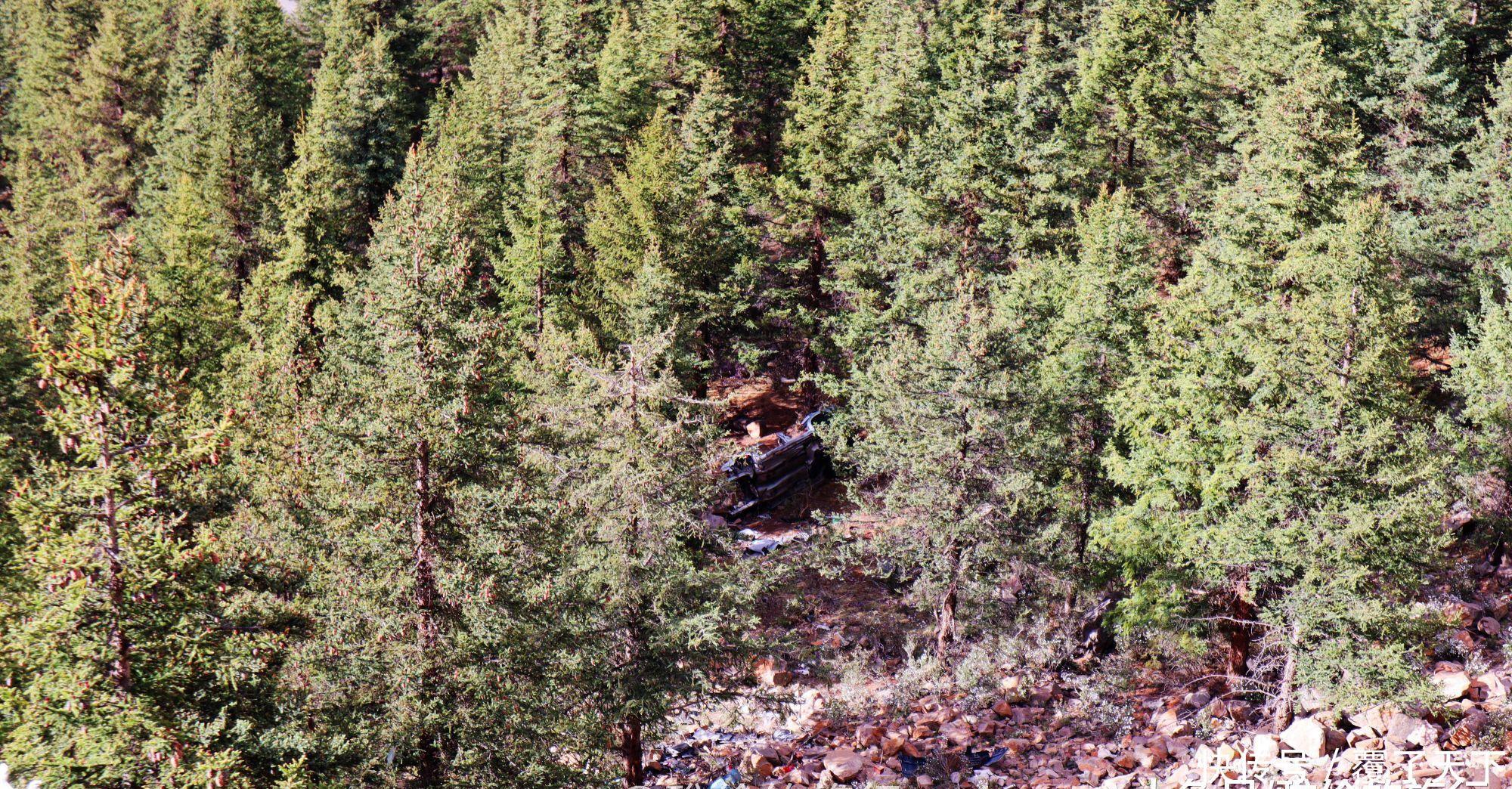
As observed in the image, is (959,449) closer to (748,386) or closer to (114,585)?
(114,585)

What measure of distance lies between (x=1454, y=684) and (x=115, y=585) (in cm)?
2354

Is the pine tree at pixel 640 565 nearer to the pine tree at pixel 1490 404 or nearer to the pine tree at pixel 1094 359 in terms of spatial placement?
the pine tree at pixel 1094 359

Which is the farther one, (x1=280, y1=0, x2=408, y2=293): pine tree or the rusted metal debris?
(x1=280, y1=0, x2=408, y2=293): pine tree

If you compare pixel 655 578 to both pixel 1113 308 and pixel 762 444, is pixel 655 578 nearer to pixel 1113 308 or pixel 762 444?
pixel 1113 308

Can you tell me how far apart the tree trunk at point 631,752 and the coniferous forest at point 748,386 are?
3.4 inches

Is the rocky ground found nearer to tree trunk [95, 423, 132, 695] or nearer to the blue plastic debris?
the blue plastic debris

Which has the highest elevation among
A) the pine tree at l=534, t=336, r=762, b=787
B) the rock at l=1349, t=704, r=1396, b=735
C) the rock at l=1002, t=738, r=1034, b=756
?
the pine tree at l=534, t=336, r=762, b=787

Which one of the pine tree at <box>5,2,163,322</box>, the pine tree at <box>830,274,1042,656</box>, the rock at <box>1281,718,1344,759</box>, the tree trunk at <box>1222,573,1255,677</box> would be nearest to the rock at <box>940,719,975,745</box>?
the pine tree at <box>830,274,1042,656</box>

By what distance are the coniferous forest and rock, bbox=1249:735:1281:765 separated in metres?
0.87

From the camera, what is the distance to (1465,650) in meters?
23.3

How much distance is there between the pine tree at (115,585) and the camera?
41.5 ft

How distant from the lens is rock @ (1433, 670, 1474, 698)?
2133 cm

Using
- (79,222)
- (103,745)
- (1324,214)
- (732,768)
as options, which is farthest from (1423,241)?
(79,222)

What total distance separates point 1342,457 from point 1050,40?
29.0 m
